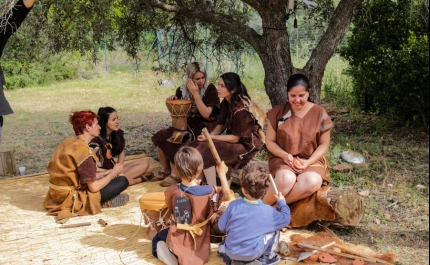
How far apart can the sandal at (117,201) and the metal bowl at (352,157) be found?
117 inches

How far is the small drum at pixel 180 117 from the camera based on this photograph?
611 cm

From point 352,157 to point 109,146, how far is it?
3.15 m

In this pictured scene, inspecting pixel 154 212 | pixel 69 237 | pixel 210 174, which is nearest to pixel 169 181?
pixel 210 174

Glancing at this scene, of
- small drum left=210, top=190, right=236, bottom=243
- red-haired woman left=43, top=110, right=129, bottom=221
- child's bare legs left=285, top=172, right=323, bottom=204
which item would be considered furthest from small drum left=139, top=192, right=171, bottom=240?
child's bare legs left=285, top=172, right=323, bottom=204

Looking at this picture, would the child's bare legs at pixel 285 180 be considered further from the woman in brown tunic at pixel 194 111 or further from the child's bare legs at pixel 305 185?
the woman in brown tunic at pixel 194 111

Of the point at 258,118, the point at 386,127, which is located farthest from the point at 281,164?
the point at 386,127

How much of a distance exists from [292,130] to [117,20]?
420 centimetres

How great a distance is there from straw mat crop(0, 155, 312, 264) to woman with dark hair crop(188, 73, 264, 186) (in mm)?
923

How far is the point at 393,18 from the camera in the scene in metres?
8.09

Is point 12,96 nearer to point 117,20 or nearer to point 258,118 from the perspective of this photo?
point 117,20

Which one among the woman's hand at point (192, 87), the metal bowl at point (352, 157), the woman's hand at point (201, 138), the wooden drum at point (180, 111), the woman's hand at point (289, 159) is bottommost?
the metal bowl at point (352, 157)

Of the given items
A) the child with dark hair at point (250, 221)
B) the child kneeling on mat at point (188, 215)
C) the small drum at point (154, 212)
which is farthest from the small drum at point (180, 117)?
the child with dark hair at point (250, 221)

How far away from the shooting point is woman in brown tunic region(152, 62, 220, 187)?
6.05 metres

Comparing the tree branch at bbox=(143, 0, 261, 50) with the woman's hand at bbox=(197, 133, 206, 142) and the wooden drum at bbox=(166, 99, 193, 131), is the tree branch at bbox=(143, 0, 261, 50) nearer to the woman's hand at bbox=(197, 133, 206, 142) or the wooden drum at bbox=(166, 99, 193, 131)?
the wooden drum at bbox=(166, 99, 193, 131)
